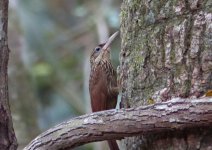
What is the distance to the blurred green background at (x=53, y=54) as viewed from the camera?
547 cm

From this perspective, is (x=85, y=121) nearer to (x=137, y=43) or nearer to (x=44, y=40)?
(x=137, y=43)

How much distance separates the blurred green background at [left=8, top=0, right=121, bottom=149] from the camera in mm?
5469

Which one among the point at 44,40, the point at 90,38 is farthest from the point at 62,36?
the point at 90,38

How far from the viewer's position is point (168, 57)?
7.80ft

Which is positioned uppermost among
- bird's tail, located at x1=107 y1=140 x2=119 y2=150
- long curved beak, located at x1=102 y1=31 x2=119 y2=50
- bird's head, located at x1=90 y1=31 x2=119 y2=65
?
long curved beak, located at x1=102 y1=31 x2=119 y2=50

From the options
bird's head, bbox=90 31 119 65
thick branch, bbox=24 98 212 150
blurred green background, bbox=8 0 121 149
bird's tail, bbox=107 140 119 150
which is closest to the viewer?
thick branch, bbox=24 98 212 150

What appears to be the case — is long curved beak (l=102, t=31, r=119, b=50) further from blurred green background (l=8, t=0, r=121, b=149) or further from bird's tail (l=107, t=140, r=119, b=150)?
blurred green background (l=8, t=0, r=121, b=149)

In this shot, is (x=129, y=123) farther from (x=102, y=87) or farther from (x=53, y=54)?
(x=53, y=54)

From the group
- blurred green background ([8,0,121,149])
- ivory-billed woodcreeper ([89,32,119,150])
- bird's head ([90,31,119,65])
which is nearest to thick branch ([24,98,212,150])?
ivory-billed woodcreeper ([89,32,119,150])

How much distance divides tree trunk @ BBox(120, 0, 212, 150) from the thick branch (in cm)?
11

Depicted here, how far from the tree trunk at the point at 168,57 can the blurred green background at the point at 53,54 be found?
2897mm

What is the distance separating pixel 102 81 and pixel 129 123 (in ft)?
4.49

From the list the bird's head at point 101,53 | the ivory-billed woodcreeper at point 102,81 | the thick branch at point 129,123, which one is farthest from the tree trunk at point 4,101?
the bird's head at point 101,53

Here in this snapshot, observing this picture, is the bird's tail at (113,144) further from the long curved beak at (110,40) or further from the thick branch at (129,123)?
the long curved beak at (110,40)
